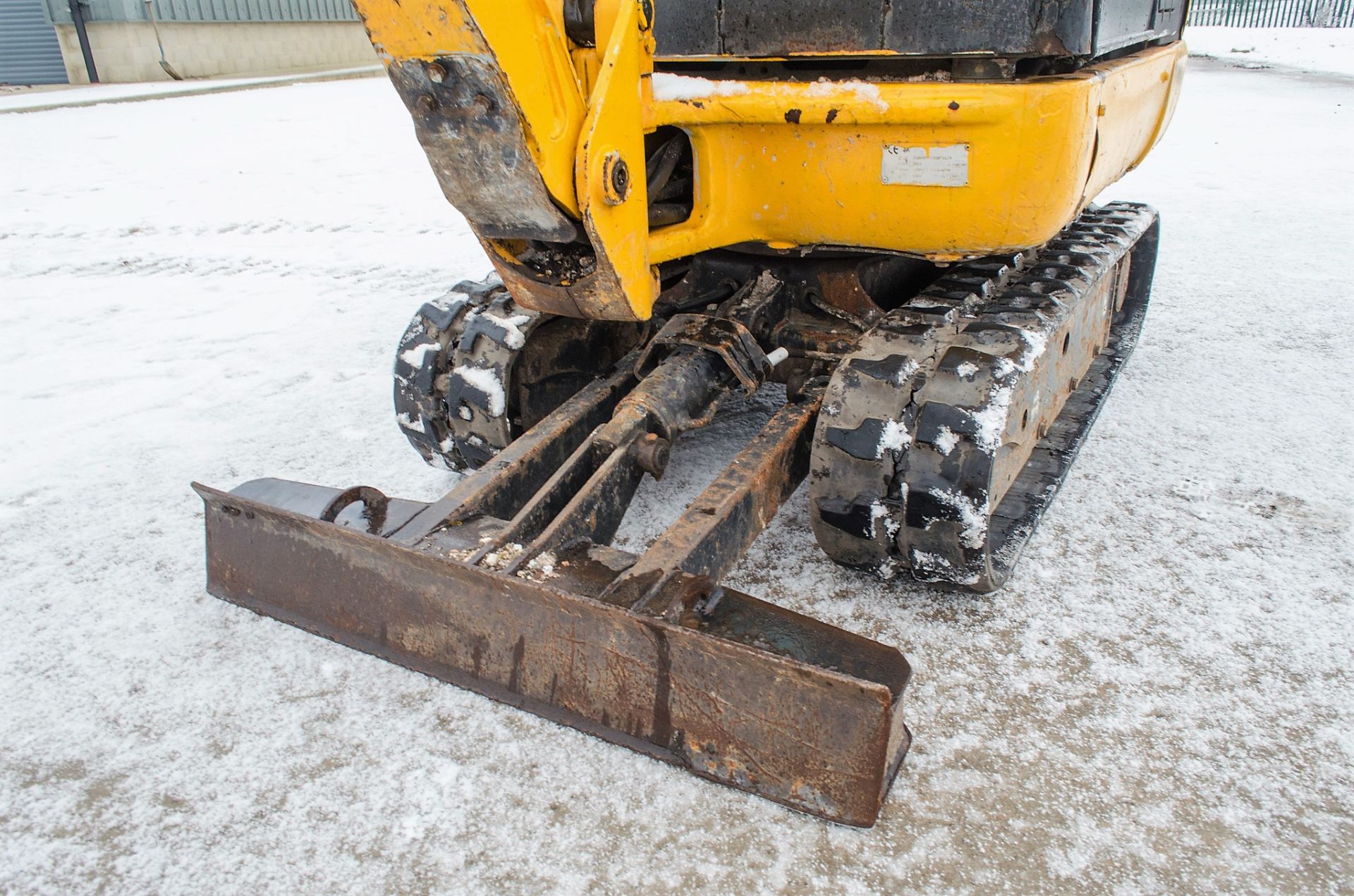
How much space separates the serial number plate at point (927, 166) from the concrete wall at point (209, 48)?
16479 mm

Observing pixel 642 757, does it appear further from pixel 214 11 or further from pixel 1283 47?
pixel 1283 47

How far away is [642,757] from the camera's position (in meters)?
2.02

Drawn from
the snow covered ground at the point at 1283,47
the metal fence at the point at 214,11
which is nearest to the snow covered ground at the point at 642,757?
the metal fence at the point at 214,11

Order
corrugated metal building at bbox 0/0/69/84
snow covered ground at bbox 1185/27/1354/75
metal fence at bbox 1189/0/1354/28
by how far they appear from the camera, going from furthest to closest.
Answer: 1. metal fence at bbox 1189/0/1354/28
2. corrugated metal building at bbox 0/0/69/84
3. snow covered ground at bbox 1185/27/1354/75

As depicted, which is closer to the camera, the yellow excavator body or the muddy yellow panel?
the yellow excavator body

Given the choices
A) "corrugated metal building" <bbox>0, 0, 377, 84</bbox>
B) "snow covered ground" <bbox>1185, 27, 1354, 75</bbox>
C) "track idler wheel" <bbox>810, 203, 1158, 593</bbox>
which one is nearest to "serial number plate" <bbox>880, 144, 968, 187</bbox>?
"track idler wheel" <bbox>810, 203, 1158, 593</bbox>

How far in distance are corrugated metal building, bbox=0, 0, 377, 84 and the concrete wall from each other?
1 cm

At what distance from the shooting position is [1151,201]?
714 cm

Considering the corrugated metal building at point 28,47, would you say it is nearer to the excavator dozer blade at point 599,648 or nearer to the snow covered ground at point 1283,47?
the excavator dozer blade at point 599,648

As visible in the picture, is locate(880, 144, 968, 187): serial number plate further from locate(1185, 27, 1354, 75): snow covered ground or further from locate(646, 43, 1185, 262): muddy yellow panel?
locate(1185, 27, 1354, 75): snow covered ground

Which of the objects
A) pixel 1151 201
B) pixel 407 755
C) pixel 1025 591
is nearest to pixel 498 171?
pixel 407 755

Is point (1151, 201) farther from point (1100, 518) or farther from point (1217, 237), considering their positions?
point (1100, 518)

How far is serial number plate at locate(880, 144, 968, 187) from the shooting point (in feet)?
7.27

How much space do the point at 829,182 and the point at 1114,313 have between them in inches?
92.4
